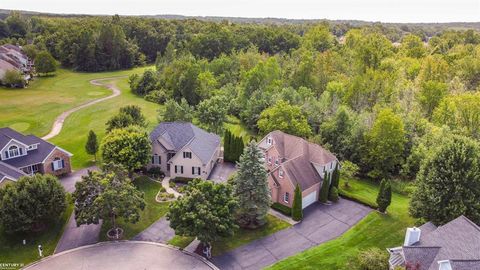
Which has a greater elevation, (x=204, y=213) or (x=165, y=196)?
(x=204, y=213)

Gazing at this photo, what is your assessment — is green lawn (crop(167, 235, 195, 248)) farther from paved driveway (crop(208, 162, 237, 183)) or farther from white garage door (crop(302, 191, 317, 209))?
white garage door (crop(302, 191, 317, 209))

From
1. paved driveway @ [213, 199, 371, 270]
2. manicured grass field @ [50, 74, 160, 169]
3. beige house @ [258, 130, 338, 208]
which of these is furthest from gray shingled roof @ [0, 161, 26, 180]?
beige house @ [258, 130, 338, 208]

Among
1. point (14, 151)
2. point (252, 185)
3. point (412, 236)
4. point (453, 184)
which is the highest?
point (453, 184)

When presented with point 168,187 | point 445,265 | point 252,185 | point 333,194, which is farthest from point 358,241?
point 168,187

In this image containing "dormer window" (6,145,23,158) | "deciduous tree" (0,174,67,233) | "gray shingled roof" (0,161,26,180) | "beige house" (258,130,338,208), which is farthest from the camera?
"dormer window" (6,145,23,158)

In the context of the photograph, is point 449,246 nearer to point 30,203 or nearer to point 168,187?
point 168,187

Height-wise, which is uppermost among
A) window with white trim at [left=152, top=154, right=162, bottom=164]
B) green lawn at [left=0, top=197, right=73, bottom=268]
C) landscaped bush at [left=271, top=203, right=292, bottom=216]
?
window with white trim at [left=152, top=154, right=162, bottom=164]
